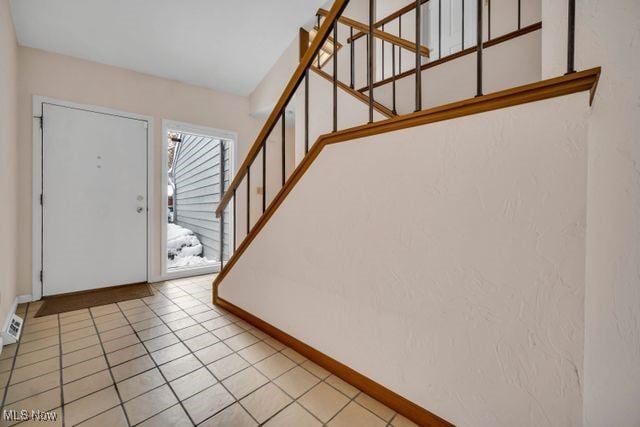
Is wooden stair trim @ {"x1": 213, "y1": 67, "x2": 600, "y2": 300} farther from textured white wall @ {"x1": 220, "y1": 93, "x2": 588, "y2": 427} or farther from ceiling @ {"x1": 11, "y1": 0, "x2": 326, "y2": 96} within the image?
ceiling @ {"x1": 11, "y1": 0, "x2": 326, "y2": 96}

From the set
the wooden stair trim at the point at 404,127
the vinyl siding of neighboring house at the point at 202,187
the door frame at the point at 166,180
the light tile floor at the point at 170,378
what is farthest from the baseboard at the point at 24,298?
the wooden stair trim at the point at 404,127

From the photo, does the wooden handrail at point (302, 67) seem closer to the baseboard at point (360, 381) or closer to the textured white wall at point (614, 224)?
the textured white wall at point (614, 224)

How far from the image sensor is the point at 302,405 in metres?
1.37

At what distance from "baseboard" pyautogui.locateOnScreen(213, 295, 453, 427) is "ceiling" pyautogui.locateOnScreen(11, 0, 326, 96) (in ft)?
9.74

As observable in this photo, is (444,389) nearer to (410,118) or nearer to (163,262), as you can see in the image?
(410,118)

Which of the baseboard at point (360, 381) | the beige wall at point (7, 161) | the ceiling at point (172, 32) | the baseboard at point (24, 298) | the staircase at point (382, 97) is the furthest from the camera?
the baseboard at point (24, 298)

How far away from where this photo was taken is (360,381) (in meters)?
1.46

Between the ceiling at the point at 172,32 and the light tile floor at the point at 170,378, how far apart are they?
103 inches

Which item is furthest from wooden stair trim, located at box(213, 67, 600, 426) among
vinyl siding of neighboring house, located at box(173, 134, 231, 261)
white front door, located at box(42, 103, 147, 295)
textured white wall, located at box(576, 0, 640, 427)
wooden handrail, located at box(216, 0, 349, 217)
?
vinyl siding of neighboring house, located at box(173, 134, 231, 261)

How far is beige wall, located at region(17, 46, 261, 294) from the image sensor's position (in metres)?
2.67

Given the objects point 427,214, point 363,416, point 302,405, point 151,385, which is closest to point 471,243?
point 427,214

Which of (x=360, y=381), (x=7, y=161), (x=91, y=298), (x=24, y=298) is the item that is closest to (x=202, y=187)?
(x=91, y=298)

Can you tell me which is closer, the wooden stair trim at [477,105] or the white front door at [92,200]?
the wooden stair trim at [477,105]

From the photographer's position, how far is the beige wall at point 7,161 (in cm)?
198
